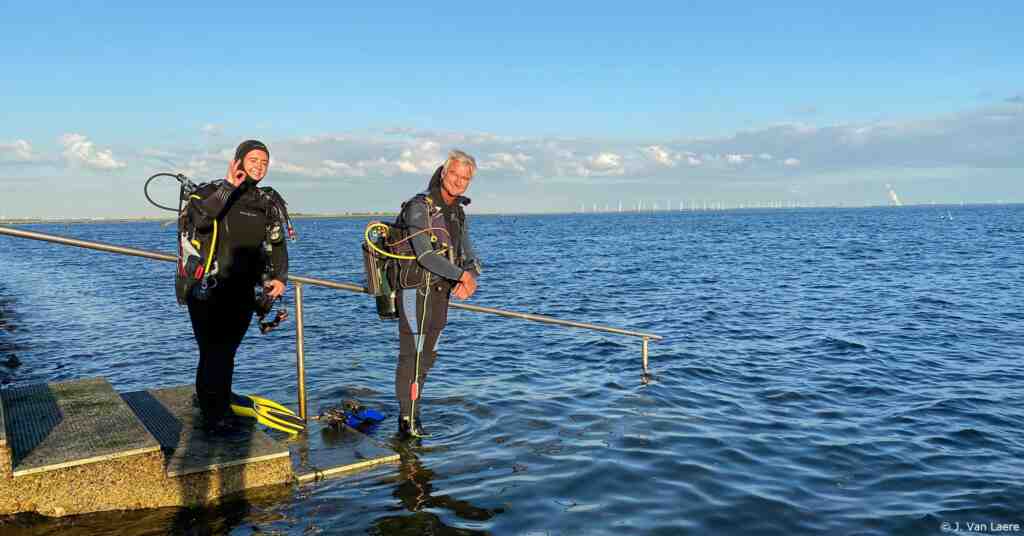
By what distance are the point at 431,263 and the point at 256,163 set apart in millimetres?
1643

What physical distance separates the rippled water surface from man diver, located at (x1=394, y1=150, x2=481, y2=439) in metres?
0.96

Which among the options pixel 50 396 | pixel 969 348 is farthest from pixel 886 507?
pixel 969 348

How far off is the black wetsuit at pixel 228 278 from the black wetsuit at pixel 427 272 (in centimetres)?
111

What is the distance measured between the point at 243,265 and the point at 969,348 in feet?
45.9

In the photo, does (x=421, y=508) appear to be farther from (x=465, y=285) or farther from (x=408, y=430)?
(x=465, y=285)

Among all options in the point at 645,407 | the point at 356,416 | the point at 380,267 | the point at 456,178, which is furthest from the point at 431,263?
the point at 645,407

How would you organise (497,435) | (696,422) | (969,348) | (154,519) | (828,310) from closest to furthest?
(154,519)
(497,435)
(696,422)
(969,348)
(828,310)

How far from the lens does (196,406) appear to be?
6.56m

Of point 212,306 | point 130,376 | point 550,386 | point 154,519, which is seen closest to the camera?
point 154,519

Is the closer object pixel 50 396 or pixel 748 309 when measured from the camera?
pixel 50 396

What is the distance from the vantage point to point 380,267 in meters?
6.61

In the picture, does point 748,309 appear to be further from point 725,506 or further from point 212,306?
point 212,306

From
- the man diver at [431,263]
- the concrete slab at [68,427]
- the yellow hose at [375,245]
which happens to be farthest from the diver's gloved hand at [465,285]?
the concrete slab at [68,427]

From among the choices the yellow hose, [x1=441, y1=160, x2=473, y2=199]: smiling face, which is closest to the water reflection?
the yellow hose
